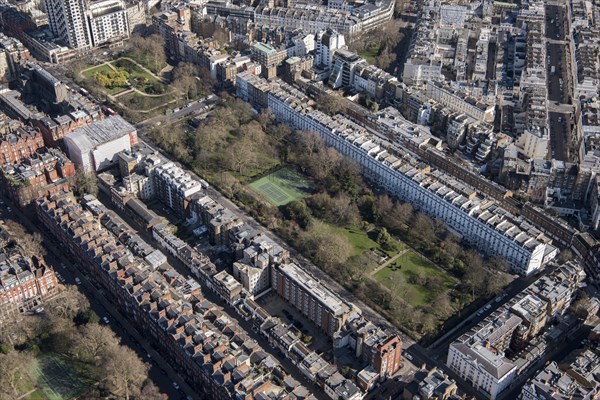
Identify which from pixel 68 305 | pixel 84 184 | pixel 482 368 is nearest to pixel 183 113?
pixel 84 184

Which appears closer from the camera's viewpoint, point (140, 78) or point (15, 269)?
point (15, 269)

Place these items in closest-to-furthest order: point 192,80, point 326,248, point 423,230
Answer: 1. point 326,248
2. point 423,230
3. point 192,80

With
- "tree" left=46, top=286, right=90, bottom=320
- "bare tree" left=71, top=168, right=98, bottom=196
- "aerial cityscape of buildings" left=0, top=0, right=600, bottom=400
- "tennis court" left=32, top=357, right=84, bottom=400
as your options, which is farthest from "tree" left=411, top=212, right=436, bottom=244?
"tennis court" left=32, top=357, right=84, bottom=400

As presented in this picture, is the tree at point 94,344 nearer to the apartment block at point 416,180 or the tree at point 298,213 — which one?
the tree at point 298,213

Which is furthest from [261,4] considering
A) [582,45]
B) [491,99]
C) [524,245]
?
[524,245]

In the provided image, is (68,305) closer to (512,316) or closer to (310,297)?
(310,297)

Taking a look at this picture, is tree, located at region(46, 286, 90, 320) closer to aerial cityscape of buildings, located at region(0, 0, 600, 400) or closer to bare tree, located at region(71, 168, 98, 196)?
aerial cityscape of buildings, located at region(0, 0, 600, 400)

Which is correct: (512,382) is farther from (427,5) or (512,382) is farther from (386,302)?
(427,5)
